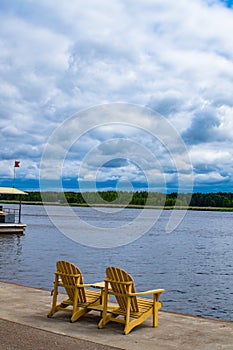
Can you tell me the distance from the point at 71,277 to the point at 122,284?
1086 mm

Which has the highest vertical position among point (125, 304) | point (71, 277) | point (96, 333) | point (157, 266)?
point (71, 277)

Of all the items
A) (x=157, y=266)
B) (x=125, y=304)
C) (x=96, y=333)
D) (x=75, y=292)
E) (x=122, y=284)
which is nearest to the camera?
(x=96, y=333)

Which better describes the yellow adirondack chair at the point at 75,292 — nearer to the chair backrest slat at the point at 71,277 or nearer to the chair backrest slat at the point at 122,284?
the chair backrest slat at the point at 71,277

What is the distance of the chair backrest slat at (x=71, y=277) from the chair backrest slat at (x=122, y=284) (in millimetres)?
674

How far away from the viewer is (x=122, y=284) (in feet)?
24.5

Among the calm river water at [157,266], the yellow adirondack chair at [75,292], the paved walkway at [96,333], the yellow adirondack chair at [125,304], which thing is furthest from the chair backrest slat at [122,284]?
the calm river water at [157,266]

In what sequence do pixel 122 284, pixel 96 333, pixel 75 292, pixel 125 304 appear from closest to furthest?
pixel 96 333, pixel 122 284, pixel 125 304, pixel 75 292

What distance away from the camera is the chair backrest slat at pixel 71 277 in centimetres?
809

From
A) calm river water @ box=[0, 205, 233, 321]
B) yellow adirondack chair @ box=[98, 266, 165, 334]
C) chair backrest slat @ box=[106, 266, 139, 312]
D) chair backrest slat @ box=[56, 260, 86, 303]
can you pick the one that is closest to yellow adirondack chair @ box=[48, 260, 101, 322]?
chair backrest slat @ box=[56, 260, 86, 303]

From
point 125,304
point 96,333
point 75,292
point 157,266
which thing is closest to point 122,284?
point 125,304

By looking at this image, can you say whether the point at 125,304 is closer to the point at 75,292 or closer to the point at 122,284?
the point at 122,284

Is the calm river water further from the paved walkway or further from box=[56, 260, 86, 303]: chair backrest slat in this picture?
box=[56, 260, 86, 303]: chair backrest slat

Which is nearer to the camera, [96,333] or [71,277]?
[96,333]

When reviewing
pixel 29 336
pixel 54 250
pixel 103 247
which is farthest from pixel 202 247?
pixel 29 336
